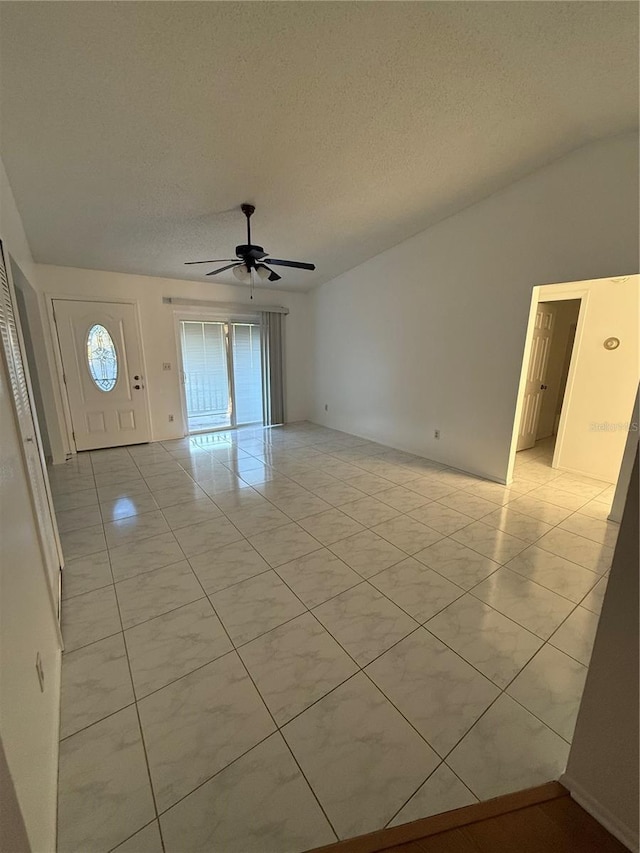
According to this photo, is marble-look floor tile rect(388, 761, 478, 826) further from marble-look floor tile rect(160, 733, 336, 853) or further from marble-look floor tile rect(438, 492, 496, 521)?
marble-look floor tile rect(438, 492, 496, 521)

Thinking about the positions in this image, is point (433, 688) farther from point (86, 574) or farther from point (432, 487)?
point (432, 487)

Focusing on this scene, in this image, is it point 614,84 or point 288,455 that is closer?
point 614,84

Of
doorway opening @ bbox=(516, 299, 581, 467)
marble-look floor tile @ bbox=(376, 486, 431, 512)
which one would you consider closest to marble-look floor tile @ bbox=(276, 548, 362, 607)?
marble-look floor tile @ bbox=(376, 486, 431, 512)

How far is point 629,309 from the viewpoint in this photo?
3293 millimetres

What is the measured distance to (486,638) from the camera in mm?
1654

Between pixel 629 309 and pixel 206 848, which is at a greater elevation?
pixel 629 309

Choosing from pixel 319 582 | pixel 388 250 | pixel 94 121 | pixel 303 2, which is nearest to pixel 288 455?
pixel 319 582

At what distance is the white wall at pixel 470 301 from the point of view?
8.46 feet

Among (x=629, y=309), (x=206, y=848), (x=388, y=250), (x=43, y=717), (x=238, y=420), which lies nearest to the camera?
(x=206, y=848)

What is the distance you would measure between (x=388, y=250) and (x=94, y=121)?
10.9 ft

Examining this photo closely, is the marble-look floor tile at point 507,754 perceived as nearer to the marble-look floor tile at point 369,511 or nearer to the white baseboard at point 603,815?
the white baseboard at point 603,815

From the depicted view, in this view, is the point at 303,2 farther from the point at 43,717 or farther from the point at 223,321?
the point at 223,321

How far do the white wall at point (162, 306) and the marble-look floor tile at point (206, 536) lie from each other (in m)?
2.89

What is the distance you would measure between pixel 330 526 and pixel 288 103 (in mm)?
2844
